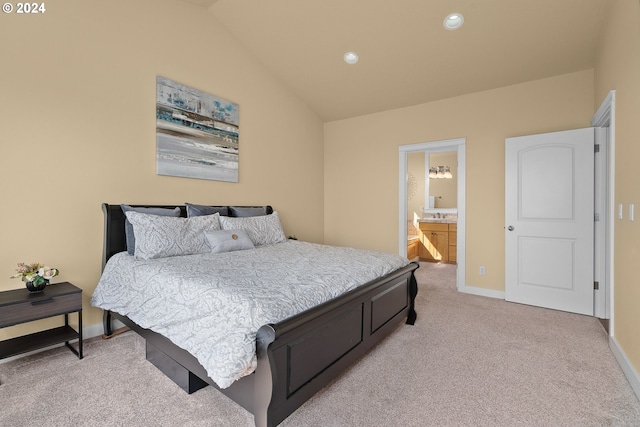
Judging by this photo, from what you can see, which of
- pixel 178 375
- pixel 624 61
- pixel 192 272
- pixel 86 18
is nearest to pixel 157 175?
pixel 86 18

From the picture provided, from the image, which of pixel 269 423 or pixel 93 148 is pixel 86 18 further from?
pixel 269 423

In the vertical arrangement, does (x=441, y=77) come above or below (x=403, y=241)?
above

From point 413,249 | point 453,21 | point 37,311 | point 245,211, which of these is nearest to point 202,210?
point 245,211

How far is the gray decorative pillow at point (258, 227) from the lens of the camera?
3285 mm

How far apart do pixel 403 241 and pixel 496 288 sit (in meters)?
1.35

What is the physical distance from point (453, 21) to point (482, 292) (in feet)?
10.4

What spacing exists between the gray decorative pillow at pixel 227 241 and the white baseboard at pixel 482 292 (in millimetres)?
2894

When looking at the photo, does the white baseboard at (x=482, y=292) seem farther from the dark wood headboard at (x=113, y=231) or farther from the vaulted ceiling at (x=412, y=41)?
the dark wood headboard at (x=113, y=231)

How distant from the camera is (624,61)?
2.23 metres

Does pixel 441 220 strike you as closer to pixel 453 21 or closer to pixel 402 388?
pixel 453 21

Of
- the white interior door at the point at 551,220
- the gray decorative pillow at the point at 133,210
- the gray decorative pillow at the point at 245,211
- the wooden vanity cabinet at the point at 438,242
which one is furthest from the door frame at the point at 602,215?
the gray decorative pillow at the point at 133,210

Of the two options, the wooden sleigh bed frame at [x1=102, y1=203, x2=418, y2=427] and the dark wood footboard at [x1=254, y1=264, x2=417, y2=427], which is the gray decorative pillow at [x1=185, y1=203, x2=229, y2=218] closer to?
the wooden sleigh bed frame at [x1=102, y1=203, x2=418, y2=427]

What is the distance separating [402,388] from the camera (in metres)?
1.92

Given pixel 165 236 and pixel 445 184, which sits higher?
pixel 445 184
